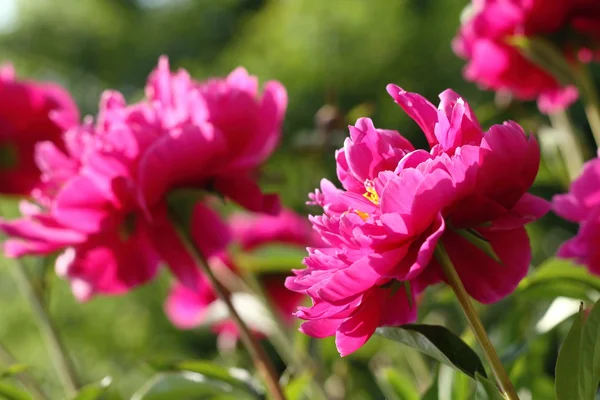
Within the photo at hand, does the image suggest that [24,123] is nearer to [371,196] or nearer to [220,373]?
[220,373]

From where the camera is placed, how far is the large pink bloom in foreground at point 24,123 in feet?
2.44

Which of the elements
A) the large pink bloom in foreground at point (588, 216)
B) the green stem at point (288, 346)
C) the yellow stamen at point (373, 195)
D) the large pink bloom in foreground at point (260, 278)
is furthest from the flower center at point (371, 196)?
the large pink bloom in foreground at point (260, 278)

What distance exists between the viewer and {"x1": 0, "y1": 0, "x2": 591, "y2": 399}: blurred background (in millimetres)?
823

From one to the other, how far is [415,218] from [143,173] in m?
0.23

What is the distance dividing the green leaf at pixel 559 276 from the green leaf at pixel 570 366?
0.32 ft

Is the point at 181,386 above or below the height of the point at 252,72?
below

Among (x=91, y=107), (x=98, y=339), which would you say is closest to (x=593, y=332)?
(x=98, y=339)

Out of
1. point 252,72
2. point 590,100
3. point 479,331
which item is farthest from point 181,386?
point 252,72

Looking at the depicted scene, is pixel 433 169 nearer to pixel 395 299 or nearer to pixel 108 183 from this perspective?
pixel 395 299

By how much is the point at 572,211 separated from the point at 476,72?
1.01ft

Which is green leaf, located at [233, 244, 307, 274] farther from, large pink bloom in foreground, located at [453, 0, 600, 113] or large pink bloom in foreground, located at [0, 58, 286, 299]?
large pink bloom in foreground, located at [453, 0, 600, 113]

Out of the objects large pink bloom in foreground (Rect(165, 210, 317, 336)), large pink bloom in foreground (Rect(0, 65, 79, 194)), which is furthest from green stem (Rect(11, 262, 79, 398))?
large pink bloom in foreground (Rect(165, 210, 317, 336))

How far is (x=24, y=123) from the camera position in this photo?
2.48ft

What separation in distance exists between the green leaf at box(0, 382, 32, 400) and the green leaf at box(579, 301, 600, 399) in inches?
13.0
